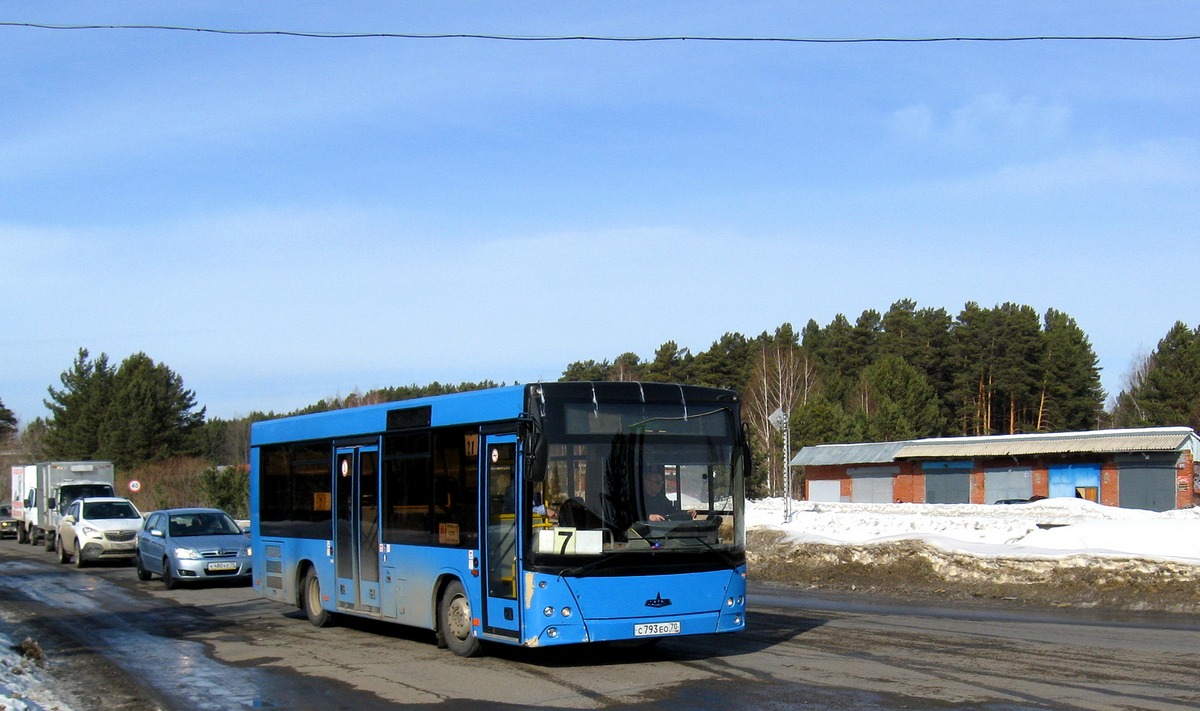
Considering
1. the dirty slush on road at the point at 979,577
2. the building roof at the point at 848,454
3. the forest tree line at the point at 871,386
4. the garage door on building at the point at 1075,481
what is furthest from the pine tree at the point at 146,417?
the dirty slush on road at the point at 979,577

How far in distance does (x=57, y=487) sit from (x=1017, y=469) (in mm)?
45189

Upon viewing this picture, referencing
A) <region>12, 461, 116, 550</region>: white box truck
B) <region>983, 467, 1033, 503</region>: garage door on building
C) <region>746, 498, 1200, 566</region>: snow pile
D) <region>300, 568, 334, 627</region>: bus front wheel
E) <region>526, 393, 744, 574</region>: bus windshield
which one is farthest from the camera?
<region>983, 467, 1033, 503</region>: garage door on building

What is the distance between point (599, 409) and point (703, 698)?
3097 mm

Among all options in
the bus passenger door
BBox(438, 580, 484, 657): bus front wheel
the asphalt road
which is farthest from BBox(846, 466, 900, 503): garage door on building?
the bus passenger door

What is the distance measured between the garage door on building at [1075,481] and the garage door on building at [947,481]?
208 inches

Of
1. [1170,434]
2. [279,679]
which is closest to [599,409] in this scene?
[279,679]

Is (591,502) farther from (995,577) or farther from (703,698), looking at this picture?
(995,577)

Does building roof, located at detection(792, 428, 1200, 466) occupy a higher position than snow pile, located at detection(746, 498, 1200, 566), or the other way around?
building roof, located at detection(792, 428, 1200, 466)

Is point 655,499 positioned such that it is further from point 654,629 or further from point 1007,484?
point 1007,484

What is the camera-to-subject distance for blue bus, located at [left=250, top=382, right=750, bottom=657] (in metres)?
11.4

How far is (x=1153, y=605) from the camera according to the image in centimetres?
1770

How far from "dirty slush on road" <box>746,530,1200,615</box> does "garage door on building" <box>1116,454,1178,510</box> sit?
34.5 m

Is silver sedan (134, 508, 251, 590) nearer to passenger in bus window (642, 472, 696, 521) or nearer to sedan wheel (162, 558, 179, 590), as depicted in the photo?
sedan wheel (162, 558, 179, 590)

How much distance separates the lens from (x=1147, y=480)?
177 feet
